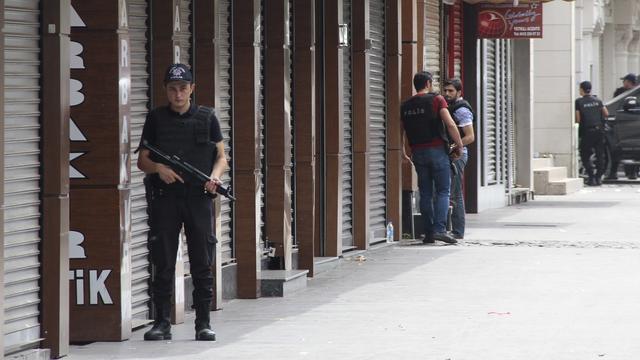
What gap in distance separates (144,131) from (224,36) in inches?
115

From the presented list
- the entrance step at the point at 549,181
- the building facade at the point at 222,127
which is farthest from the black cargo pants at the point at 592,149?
the building facade at the point at 222,127

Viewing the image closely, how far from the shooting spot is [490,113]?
1058 inches

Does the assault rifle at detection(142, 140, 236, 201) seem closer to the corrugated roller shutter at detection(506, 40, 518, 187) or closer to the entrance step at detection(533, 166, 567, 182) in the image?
the corrugated roller shutter at detection(506, 40, 518, 187)

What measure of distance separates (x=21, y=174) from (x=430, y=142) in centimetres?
960

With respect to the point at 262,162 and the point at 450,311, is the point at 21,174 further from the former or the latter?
the point at 262,162

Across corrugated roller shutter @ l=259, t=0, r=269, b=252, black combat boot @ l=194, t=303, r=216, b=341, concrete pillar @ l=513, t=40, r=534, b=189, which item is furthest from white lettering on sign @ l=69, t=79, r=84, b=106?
concrete pillar @ l=513, t=40, r=534, b=189

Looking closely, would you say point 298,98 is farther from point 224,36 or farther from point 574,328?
point 574,328

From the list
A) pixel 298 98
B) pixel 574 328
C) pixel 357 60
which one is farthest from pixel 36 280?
pixel 357 60

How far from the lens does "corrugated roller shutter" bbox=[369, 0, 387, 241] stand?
1986 cm

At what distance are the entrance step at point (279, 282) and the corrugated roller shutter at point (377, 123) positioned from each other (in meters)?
4.86

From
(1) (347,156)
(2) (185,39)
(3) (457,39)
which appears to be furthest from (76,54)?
(3) (457,39)

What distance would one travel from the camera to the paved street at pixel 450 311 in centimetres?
1086

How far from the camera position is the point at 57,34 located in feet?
34.3

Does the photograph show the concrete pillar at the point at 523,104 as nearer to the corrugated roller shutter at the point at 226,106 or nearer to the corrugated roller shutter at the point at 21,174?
the corrugated roller shutter at the point at 226,106
